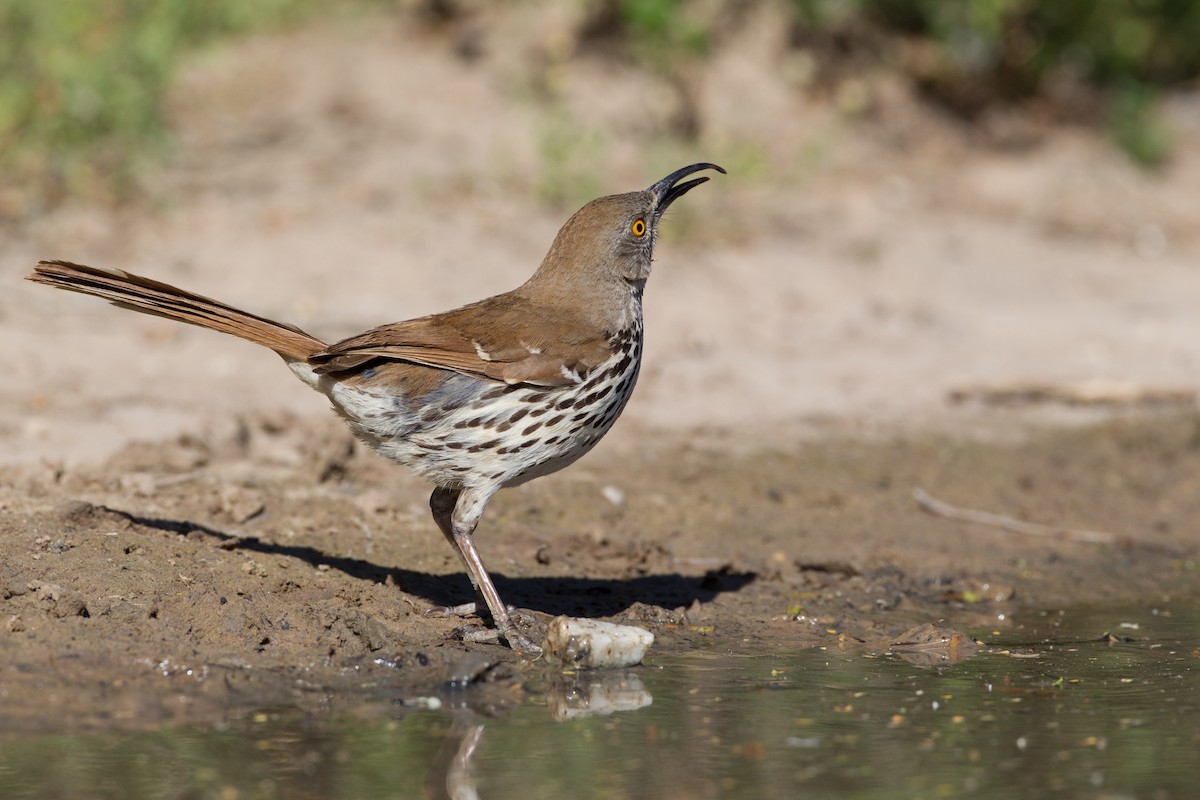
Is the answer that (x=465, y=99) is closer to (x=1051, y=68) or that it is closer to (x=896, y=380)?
(x=896, y=380)

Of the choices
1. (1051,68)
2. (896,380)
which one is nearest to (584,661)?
(896,380)

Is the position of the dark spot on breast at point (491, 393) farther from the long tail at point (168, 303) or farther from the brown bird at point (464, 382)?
the long tail at point (168, 303)

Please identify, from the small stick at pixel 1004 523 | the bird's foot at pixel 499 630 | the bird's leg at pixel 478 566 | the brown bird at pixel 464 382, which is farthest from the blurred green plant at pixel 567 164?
the bird's foot at pixel 499 630

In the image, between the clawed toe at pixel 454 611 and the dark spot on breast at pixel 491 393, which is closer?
the dark spot on breast at pixel 491 393

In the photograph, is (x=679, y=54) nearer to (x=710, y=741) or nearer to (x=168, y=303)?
(x=168, y=303)

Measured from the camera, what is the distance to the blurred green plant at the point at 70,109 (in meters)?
9.14

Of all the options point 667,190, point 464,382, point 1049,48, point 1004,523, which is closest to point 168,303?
point 464,382

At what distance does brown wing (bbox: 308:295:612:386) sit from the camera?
4.93 metres

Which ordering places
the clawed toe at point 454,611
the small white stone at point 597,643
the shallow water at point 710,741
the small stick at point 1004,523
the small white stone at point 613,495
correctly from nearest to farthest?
the shallow water at point 710,741
the small white stone at point 597,643
the clawed toe at point 454,611
the small white stone at point 613,495
the small stick at point 1004,523

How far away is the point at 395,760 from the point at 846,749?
1154mm

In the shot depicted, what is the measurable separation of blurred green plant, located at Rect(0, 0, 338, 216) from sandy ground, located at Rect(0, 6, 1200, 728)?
35cm

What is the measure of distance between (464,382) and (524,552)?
130 cm

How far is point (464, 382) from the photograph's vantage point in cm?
497

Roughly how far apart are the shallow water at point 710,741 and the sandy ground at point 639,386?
39 cm
